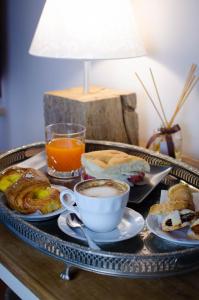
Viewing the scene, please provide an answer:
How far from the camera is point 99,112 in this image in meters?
1.12

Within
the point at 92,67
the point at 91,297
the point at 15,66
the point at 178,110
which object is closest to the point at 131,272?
the point at 91,297

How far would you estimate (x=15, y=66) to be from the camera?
191 cm

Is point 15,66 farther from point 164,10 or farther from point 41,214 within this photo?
point 41,214

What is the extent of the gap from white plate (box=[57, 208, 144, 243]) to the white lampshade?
0.46m

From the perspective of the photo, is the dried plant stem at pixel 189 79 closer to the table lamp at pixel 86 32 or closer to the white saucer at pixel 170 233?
the table lamp at pixel 86 32

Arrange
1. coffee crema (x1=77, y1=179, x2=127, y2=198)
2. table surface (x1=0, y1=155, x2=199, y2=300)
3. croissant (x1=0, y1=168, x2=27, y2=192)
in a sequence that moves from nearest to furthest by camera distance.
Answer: table surface (x1=0, y1=155, x2=199, y2=300) < coffee crema (x1=77, y1=179, x2=127, y2=198) < croissant (x1=0, y1=168, x2=27, y2=192)

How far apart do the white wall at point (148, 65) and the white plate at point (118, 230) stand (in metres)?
0.52

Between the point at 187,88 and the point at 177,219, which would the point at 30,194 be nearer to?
the point at 177,219

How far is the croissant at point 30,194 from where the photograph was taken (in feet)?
2.38

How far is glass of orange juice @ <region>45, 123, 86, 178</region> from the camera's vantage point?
950 millimetres

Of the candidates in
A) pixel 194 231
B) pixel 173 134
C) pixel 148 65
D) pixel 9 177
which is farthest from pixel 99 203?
pixel 148 65

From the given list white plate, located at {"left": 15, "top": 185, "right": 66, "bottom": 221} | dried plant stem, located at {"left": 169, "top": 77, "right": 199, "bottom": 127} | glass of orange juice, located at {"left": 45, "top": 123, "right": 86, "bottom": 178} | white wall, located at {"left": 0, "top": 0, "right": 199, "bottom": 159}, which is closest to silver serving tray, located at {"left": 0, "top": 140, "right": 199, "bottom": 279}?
white plate, located at {"left": 15, "top": 185, "right": 66, "bottom": 221}

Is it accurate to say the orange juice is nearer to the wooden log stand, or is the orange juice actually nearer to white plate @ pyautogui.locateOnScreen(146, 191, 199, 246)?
the wooden log stand

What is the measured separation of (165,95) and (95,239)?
66cm
